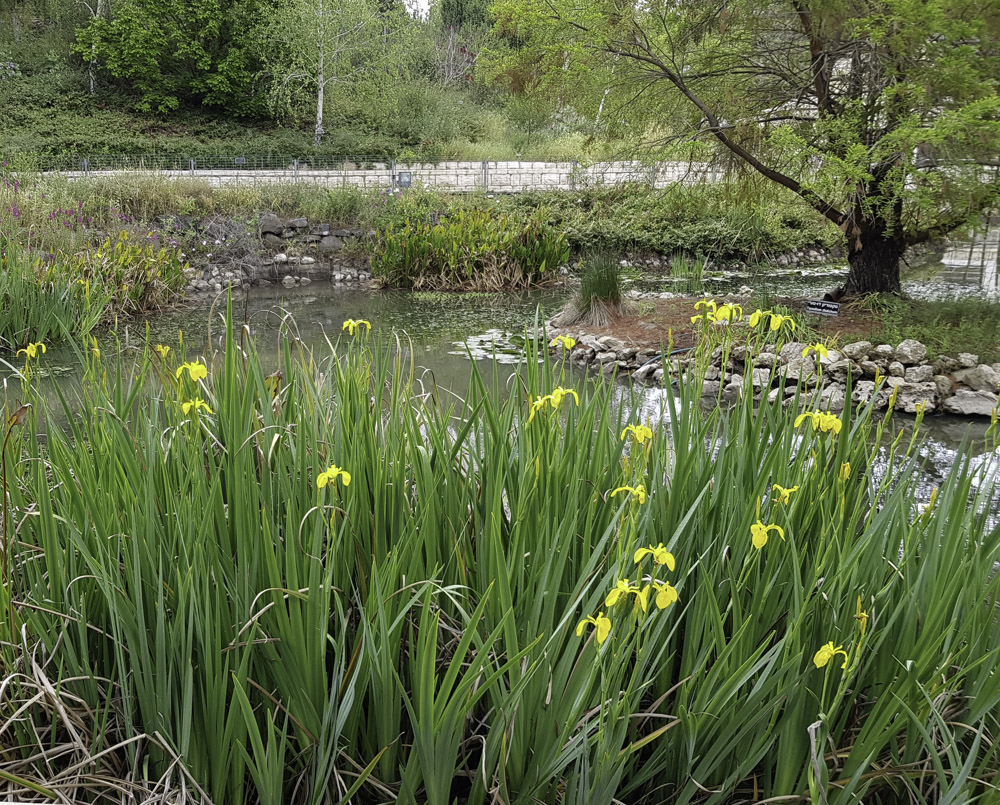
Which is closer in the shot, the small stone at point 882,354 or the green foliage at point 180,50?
the small stone at point 882,354

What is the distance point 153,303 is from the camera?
9.60 meters

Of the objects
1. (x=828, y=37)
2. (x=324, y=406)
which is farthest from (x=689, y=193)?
(x=324, y=406)

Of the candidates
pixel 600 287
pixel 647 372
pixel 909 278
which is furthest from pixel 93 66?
pixel 647 372

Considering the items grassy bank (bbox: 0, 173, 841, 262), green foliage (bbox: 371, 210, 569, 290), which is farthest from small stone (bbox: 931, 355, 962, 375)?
grassy bank (bbox: 0, 173, 841, 262)

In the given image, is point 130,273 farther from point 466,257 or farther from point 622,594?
point 622,594

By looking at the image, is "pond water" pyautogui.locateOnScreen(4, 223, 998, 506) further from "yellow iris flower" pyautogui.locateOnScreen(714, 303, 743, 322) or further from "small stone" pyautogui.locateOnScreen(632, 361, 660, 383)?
"yellow iris flower" pyautogui.locateOnScreen(714, 303, 743, 322)

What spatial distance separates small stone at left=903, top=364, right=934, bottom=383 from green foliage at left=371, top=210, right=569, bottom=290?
665cm

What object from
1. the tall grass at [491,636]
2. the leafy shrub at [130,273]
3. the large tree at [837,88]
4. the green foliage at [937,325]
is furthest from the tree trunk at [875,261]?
the leafy shrub at [130,273]

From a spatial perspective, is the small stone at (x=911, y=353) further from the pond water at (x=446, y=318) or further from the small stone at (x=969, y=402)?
the pond water at (x=446, y=318)

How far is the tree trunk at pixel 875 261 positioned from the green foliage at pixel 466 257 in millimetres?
4859

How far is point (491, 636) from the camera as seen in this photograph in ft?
3.43

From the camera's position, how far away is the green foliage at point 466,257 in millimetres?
11820

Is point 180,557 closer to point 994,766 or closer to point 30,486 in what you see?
point 30,486

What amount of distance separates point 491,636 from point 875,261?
A: 29.0ft
